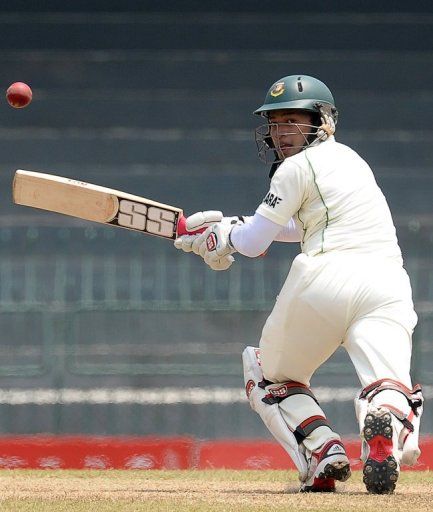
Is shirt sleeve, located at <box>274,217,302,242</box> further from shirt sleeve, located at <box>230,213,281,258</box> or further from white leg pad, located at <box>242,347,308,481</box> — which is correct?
white leg pad, located at <box>242,347,308,481</box>

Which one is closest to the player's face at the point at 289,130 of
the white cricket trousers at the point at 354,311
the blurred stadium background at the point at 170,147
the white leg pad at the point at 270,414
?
the white cricket trousers at the point at 354,311

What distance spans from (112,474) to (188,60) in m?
8.02

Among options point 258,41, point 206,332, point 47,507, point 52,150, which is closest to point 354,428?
point 206,332

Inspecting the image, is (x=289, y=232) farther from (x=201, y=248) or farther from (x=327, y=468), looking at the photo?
(x=327, y=468)

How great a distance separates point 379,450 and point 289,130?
3.75 feet

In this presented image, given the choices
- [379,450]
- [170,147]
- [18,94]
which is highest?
[170,147]

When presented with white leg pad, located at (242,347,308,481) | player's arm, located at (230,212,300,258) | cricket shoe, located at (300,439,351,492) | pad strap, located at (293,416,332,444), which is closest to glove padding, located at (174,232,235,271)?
player's arm, located at (230,212,300,258)

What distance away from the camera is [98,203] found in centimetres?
441

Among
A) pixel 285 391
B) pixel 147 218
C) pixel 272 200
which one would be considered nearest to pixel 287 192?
pixel 272 200

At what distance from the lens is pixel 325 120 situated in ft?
13.4

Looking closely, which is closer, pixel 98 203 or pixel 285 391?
pixel 285 391

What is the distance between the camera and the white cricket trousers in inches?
144

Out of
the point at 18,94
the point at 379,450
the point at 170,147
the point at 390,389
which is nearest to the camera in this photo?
the point at 379,450

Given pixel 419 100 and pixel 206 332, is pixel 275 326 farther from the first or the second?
pixel 419 100
